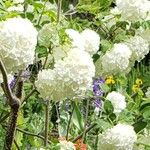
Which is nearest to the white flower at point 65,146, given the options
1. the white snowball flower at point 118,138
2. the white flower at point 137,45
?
the white snowball flower at point 118,138

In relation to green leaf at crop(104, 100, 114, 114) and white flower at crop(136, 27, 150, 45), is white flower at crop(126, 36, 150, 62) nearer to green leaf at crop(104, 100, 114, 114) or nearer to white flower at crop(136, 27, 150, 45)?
white flower at crop(136, 27, 150, 45)

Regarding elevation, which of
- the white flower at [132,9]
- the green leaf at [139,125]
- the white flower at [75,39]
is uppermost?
the white flower at [132,9]

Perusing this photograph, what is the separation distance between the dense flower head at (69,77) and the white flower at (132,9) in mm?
522

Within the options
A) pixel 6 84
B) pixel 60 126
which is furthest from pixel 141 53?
pixel 60 126

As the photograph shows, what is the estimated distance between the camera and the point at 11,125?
2.10 m

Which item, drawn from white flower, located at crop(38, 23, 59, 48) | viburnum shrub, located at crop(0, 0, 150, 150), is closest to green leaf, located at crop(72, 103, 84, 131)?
viburnum shrub, located at crop(0, 0, 150, 150)

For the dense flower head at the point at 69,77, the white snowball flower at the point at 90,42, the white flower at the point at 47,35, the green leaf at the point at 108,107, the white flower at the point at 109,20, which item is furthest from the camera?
the white flower at the point at 109,20

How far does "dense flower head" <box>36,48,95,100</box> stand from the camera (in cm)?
176

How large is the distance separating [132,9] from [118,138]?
535 millimetres

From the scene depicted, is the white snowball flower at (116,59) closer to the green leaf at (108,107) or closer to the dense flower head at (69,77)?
the green leaf at (108,107)

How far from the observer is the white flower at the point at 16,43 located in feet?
5.18

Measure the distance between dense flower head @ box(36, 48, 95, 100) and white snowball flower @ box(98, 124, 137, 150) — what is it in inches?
13.3

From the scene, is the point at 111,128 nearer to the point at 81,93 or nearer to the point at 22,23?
the point at 81,93

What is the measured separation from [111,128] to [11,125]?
380mm
